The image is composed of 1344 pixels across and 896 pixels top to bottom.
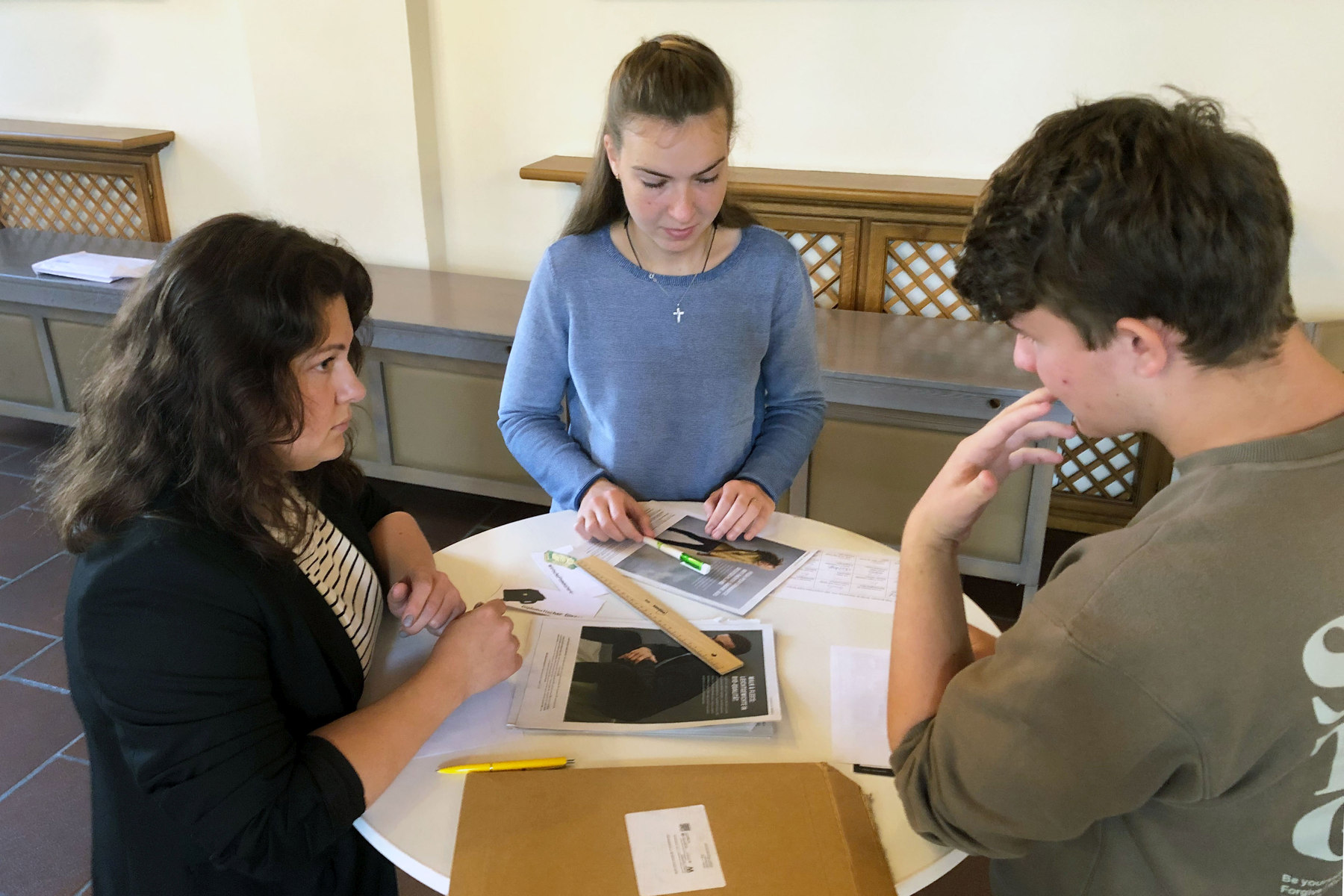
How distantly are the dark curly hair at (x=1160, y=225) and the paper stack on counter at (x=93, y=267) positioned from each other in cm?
296

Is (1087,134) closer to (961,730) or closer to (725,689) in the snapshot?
(961,730)

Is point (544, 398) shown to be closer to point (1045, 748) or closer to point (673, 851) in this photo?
point (673, 851)

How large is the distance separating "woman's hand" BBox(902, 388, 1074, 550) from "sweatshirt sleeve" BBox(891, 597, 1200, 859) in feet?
0.62

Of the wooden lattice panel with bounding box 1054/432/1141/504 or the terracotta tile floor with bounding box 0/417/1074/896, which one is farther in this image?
the wooden lattice panel with bounding box 1054/432/1141/504

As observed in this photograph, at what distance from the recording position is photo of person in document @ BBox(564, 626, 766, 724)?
3.30ft

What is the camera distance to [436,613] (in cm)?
115

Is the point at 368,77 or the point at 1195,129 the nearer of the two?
the point at 1195,129

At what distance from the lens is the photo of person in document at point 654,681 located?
39.6 inches

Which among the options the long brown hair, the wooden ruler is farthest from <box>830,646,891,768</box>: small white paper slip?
the long brown hair

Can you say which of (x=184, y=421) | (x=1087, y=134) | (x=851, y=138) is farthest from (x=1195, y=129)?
(x=851, y=138)

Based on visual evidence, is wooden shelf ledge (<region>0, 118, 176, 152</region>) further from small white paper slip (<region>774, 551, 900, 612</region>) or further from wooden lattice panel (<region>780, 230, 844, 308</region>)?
small white paper slip (<region>774, 551, 900, 612</region>)

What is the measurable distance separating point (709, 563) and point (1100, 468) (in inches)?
74.8

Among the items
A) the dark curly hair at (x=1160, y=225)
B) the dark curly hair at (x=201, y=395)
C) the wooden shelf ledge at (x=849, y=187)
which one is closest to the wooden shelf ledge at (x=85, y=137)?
the wooden shelf ledge at (x=849, y=187)

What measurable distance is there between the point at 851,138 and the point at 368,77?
147cm
